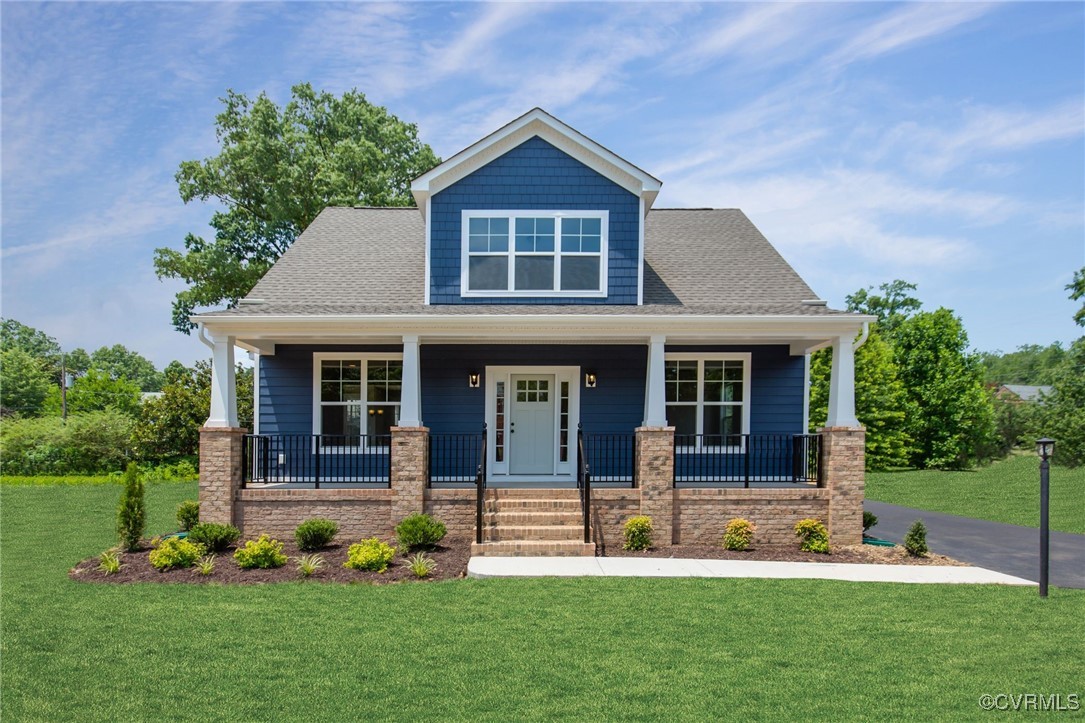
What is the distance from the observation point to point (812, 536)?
11.9 meters

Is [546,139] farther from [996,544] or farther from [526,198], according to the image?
[996,544]

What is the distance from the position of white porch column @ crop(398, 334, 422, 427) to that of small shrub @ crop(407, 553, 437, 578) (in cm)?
240

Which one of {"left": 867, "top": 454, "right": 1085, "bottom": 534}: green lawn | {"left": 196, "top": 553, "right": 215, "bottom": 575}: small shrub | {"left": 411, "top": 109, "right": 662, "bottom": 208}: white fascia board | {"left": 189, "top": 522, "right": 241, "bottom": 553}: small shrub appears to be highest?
{"left": 411, "top": 109, "right": 662, "bottom": 208}: white fascia board

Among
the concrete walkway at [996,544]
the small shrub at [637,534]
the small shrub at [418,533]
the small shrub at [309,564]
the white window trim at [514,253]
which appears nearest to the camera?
the small shrub at [309,564]

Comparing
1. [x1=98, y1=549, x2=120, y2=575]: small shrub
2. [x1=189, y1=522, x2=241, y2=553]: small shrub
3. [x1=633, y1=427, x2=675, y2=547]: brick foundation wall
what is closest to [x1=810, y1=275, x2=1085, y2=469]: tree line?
[x1=633, y1=427, x2=675, y2=547]: brick foundation wall

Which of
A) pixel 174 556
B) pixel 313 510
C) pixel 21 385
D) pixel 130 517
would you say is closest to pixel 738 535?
pixel 313 510

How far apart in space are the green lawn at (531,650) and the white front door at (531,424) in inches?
209

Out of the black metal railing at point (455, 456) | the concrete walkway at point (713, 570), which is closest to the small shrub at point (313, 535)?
the concrete walkway at point (713, 570)

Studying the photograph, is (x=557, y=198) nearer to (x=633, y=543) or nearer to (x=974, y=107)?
(x=633, y=543)

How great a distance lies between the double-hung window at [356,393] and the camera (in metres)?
14.7

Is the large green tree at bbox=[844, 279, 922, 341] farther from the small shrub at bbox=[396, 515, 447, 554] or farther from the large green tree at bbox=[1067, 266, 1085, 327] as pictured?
the small shrub at bbox=[396, 515, 447, 554]

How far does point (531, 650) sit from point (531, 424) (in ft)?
27.2

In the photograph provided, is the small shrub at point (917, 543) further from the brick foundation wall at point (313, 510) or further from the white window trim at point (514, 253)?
the brick foundation wall at point (313, 510)

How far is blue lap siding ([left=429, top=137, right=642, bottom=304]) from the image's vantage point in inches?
538
